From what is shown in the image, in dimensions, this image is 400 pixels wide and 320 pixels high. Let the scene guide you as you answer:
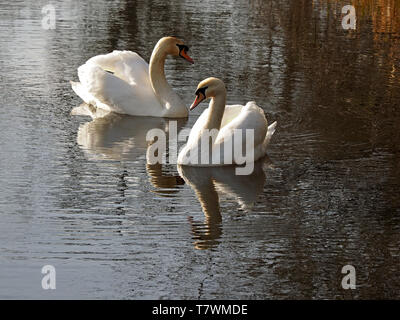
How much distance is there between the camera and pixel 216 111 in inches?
435

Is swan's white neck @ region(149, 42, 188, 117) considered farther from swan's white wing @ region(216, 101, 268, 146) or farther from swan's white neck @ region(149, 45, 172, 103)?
swan's white wing @ region(216, 101, 268, 146)

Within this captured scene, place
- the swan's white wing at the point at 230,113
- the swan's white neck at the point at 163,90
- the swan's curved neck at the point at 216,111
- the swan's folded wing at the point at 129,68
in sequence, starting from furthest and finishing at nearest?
the swan's folded wing at the point at 129,68, the swan's white neck at the point at 163,90, the swan's white wing at the point at 230,113, the swan's curved neck at the point at 216,111

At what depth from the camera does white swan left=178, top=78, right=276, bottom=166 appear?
10742mm

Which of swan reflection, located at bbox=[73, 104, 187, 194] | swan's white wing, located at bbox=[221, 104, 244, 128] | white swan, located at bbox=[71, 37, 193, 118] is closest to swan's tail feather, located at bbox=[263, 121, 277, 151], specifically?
swan's white wing, located at bbox=[221, 104, 244, 128]

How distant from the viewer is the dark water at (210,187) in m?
7.68

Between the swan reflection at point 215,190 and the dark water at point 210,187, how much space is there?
2 centimetres

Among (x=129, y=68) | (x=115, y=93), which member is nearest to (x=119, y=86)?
(x=115, y=93)

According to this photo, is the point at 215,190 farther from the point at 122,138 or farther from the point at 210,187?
the point at 122,138

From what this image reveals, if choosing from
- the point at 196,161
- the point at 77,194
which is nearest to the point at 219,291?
the point at 77,194

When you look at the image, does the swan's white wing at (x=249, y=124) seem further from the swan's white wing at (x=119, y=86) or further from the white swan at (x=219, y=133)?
the swan's white wing at (x=119, y=86)

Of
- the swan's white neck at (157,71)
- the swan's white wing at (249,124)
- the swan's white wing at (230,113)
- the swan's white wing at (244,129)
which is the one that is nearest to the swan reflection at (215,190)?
the swan's white wing at (244,129)

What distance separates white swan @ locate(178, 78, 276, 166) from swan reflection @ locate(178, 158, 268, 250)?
0.11 meters

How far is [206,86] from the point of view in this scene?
11.1 metres

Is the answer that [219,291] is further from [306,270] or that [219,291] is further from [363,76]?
[363,76]
